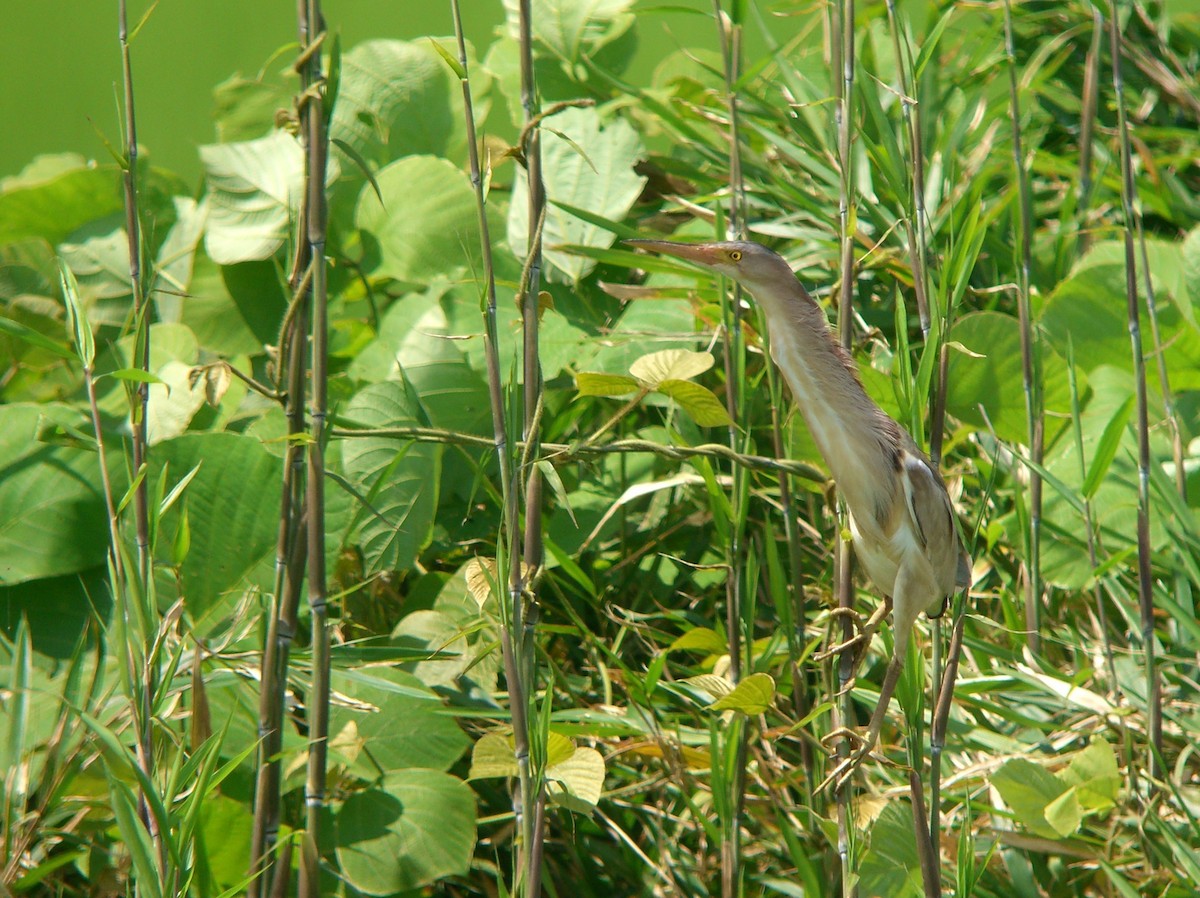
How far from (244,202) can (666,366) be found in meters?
0.84

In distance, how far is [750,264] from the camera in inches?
32.9

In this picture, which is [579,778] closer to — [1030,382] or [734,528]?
[734,528]

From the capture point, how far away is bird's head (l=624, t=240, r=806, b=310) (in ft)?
2.73

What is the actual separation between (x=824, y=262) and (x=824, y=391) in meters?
0.80

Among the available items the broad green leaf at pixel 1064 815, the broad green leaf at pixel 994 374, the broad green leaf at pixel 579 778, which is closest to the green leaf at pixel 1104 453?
the broad green leaf at pixel 994 374

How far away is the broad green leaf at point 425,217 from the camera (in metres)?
1.51

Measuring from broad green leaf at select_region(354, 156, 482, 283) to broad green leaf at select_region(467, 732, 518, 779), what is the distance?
727 mm

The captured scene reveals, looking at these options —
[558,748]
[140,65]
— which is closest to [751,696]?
[558,748]

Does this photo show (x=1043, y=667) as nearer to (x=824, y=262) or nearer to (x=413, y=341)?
(x=824, y=262)

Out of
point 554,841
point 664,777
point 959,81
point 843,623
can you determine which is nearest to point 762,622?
point 664,777

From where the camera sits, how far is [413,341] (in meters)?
1.42

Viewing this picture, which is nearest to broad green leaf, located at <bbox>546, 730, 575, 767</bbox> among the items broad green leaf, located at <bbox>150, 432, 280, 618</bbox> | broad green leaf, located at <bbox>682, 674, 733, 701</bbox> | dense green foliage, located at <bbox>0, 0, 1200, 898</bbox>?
dense green foliage, located at <bbox>0, 0, 1200, 898</bbox>

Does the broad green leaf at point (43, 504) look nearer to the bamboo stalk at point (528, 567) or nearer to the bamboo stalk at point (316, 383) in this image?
the bamboo stalk at point (316, 383)

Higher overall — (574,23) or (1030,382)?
(574,23)
